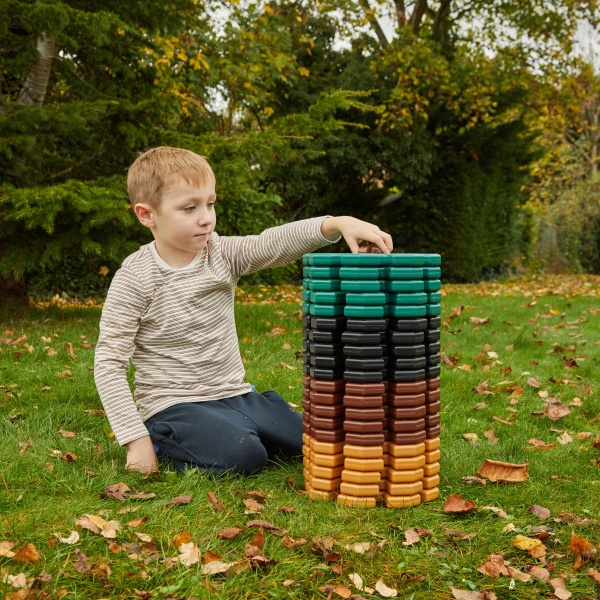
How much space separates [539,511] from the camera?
257cm

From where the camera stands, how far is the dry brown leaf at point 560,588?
6.73 ft

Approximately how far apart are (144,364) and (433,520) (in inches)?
55.7

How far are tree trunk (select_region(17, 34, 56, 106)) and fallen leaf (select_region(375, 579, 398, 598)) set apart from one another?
651cm

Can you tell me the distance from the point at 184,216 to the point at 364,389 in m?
1.08

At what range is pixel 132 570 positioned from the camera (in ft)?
6.68

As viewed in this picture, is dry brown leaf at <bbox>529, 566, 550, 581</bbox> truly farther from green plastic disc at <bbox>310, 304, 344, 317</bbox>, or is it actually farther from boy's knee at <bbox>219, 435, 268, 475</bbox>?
boy's knee at <bbox>219, 435, 268, 475</bbox>

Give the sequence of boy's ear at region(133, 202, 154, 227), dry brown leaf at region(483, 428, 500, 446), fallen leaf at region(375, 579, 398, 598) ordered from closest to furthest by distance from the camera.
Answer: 1. fallen leaf at region(375, 579, 398, 598)
2. boy's ear at region(133, 202, 154, 227)
3. dry brown leaf at region(483, 428, 500, 446)

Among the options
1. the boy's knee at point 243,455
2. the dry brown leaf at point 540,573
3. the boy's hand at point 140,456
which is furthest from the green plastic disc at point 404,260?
the boy's hand at point 140,456

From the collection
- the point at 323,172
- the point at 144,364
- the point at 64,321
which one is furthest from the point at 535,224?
the point at 144,364

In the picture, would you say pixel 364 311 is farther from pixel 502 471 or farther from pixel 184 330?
pixel 502 471

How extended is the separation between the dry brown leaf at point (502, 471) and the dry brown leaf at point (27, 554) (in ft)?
5.95

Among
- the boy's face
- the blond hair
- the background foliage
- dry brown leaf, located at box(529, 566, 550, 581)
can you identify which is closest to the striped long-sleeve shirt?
the boy's face

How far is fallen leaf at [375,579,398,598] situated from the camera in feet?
6.59

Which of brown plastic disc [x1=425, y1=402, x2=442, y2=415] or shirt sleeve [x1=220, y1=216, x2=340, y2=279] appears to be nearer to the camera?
brown plastic disc [x1=425, y1=402, x2=442, y2=415]
